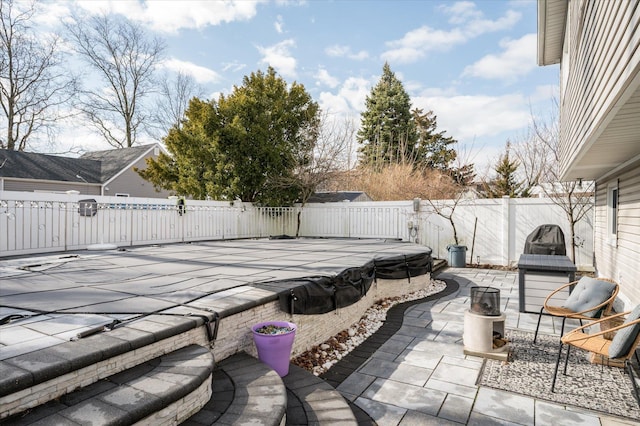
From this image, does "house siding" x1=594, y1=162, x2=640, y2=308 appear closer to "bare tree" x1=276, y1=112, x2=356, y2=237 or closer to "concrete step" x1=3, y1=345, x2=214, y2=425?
"concrete step" x1=3, y1=345, x2=214, y2=425

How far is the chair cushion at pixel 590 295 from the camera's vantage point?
3.62m

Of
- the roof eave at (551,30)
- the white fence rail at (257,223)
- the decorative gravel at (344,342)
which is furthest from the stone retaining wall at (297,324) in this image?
the roof eave at (551,30)

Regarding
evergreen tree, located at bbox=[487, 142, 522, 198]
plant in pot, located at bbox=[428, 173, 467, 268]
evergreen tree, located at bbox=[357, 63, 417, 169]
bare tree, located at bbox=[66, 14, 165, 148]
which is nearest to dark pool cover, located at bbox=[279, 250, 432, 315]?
plant in pot, located at bbox=[428, 173, 467, 268]

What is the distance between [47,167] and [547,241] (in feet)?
59.4

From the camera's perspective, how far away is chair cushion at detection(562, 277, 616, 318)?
11.9 feet

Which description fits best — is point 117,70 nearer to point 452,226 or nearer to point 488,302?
point 452,226

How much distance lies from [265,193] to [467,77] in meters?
10.1

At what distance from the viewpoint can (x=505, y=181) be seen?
1484cm

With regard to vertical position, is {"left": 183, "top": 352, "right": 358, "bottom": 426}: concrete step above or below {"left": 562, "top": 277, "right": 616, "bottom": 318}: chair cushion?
below

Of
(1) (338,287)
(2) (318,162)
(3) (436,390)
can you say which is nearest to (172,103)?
(2) (318,162)

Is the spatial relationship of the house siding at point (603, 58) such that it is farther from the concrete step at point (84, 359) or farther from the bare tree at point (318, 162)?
the bare tree at point (318, 162)

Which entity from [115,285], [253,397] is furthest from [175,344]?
[115,285]

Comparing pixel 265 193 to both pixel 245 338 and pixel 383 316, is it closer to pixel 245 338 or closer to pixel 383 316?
pixel 383 316

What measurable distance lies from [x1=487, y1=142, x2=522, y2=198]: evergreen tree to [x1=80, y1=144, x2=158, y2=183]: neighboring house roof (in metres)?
16.1
